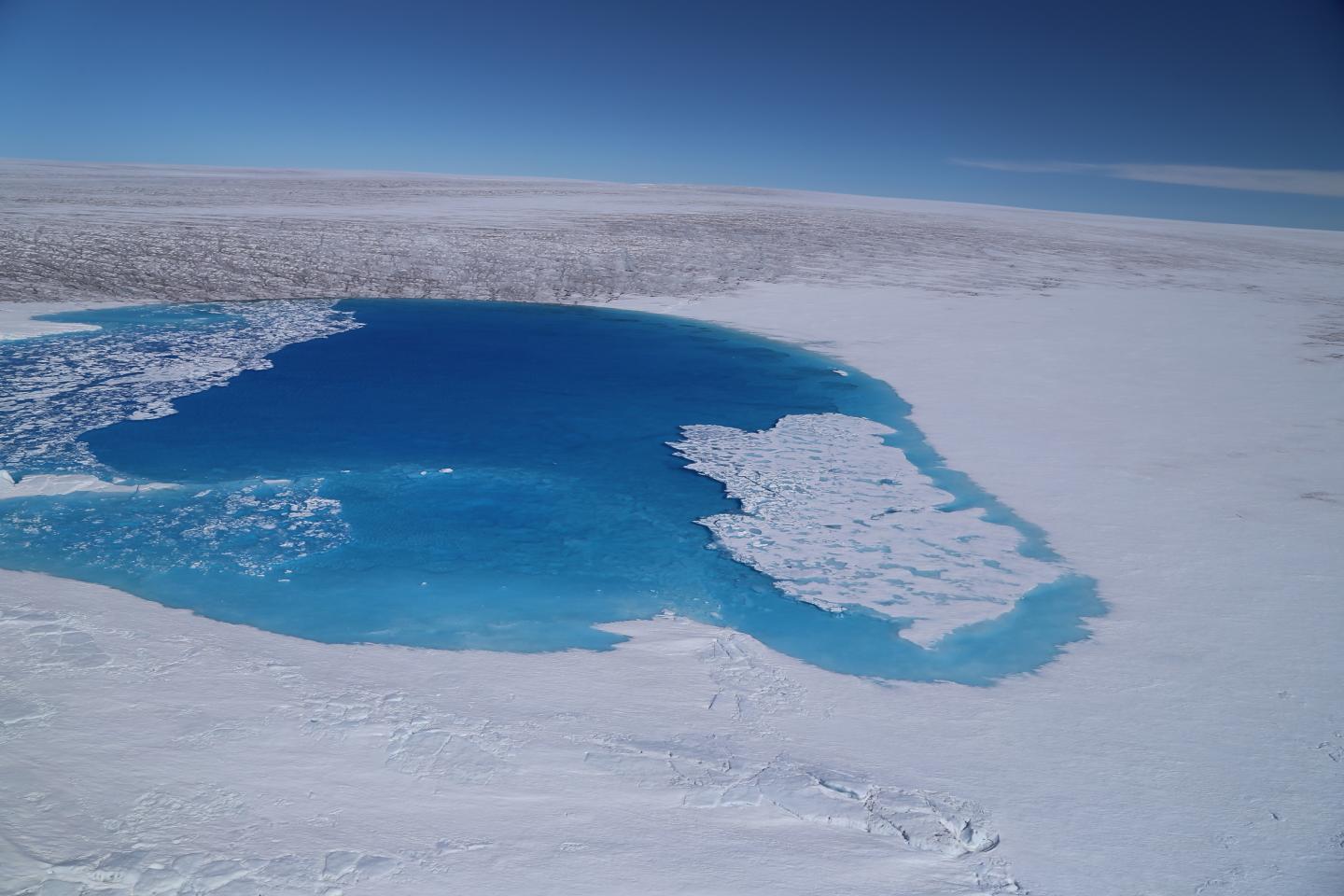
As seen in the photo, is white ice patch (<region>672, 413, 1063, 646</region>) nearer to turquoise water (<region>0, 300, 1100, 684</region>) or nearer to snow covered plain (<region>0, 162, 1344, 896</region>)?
turquoise water (<region>0, 300, 1100, 684</region>)

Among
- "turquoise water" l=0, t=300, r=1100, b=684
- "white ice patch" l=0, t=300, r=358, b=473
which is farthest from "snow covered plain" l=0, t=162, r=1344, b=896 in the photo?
"white ice patch" l=0, t=300, r=358, b=473

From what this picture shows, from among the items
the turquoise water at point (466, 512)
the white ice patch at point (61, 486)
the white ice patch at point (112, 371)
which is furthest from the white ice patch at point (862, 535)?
the white ice patch at point (112, 371)

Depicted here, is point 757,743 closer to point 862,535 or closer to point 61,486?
point 862,535

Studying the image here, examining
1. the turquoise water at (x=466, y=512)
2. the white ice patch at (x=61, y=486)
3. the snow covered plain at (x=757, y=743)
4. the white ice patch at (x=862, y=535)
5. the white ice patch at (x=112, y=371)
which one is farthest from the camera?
the white ice patch at (x=112, y=371)

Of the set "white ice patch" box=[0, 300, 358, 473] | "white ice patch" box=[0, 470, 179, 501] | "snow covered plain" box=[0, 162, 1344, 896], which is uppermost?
"white ice patch" box=[0, 300, 358, 473]

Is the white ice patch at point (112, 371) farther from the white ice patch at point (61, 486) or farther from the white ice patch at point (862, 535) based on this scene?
the white ice patch at point (862, 535)

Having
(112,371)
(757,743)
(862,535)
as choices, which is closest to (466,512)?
(862,535)
